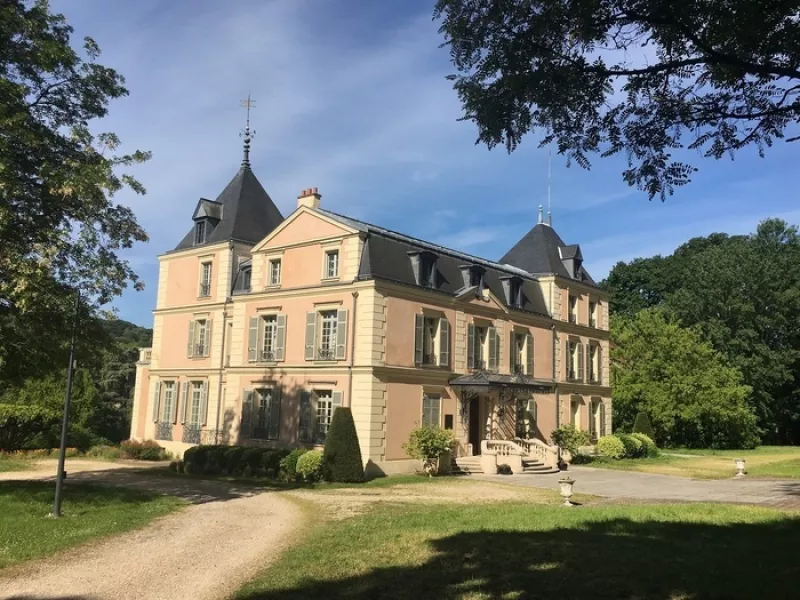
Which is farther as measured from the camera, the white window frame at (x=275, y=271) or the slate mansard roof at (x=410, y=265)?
the white window frame at (x=275, y=271)

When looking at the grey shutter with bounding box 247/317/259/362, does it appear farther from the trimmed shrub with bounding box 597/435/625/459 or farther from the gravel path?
the trimmed shrub with bounding box 597/435/625/459

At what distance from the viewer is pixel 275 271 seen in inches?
1016

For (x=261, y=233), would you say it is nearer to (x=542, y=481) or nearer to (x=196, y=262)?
(x=196, y=262)

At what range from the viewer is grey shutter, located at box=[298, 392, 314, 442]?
2298 cm

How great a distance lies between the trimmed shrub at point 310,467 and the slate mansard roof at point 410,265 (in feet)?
20.1

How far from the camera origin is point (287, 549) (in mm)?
10109

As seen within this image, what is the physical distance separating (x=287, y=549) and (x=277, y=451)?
448 inches

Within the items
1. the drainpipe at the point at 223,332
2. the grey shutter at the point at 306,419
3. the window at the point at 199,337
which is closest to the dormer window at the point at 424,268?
the grey shutter at the point at 306,419

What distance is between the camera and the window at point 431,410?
23.4 metres

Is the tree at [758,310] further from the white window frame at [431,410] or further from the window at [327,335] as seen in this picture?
the window at [327,335]

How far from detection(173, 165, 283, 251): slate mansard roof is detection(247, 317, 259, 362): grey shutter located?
15.9 feet

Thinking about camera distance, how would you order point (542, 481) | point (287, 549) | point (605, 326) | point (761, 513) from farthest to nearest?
1. point (605, 326)
2. point (542, 481)
3. point (761, 513)
4. point (287, 549)

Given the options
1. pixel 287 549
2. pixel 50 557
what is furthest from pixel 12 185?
pixel 287 549

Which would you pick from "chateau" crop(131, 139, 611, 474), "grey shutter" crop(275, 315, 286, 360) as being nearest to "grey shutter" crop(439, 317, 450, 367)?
"chateau" crop(131, 139, 611, 474)
